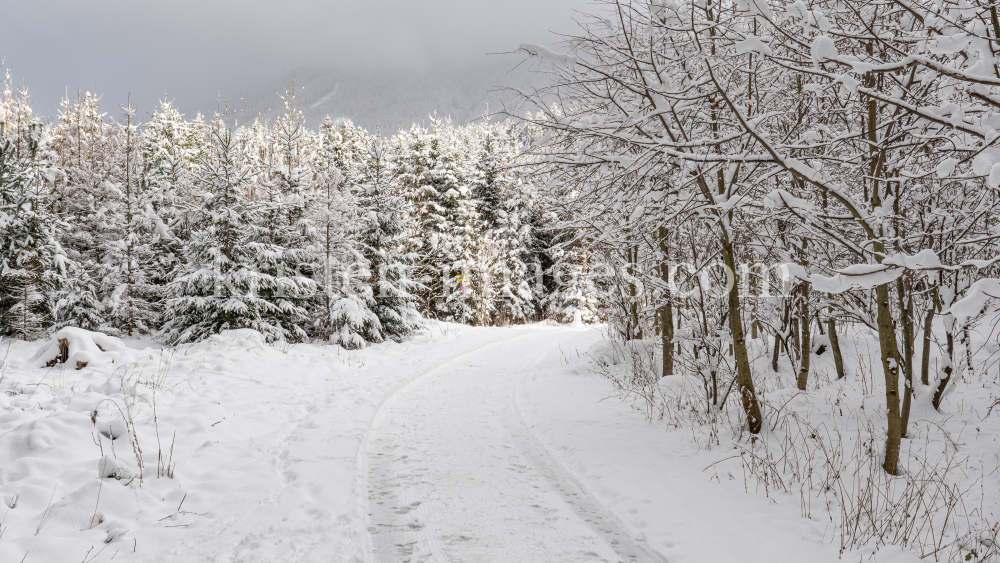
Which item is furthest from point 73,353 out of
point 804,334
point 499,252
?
point 499,252

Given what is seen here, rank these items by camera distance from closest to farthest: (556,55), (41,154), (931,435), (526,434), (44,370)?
1. (556,55)
2. (931,435)
3. (526,434)
4. (44,370)
5. (41,154)

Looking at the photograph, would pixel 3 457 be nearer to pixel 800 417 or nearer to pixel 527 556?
pixel 527 556

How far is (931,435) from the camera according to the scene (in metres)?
5.18

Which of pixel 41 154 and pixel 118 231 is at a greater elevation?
pixel 41 154

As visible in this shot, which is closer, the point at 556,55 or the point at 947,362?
the point at 556,55

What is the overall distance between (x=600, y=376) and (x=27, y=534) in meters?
9.00

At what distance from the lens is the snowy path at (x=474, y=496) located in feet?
11.3

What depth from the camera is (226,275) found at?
13805 mm

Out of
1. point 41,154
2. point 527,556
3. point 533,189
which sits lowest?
point 527,556

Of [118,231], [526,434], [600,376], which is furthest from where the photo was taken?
[118,231]

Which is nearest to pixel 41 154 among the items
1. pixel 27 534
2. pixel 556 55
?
pixel 27 534

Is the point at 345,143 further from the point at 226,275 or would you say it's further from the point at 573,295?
the point at 226,275

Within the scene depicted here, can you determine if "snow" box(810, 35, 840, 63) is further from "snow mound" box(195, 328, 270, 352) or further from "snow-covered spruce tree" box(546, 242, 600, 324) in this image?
"snow-covered spruce tree" box(546, 242, 600, 324)

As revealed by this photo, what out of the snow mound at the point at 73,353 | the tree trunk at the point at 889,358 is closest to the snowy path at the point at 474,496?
the tree trunk at the point at 889,358
